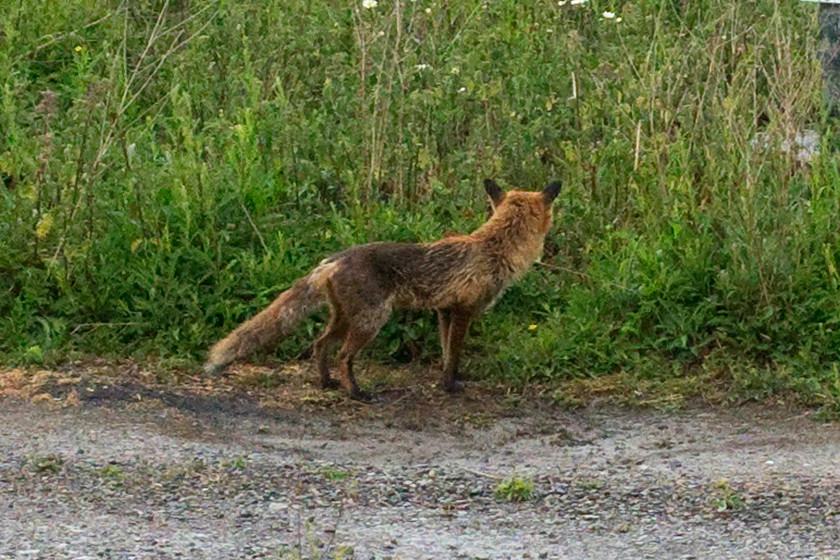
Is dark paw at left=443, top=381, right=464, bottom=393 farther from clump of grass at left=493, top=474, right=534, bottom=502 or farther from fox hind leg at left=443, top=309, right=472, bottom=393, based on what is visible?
clump of grass at left=493, top=474, right=534, bottom=502

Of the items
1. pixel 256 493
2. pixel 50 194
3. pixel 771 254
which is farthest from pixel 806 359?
pixel 50 194

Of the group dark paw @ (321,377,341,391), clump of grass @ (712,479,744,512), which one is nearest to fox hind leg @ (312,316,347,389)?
dark paw @ (321,377,341,391)

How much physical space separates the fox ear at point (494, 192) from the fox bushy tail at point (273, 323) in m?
1.12

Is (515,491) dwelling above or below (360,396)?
above

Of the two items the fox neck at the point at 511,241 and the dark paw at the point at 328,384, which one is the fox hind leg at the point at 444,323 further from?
the dark paw at the point at 328,384

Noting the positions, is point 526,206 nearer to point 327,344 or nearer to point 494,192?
point 494,192

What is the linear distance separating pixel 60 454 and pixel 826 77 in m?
6.33

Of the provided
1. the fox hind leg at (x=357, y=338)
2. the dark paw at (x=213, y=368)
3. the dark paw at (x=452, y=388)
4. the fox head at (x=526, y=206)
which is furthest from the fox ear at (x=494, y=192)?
the dark paw at (x=213, y=368)

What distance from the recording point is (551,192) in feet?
26.5

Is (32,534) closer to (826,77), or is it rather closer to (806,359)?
(806,359)

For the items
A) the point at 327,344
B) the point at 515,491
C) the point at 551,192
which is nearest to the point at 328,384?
the point at 327,344

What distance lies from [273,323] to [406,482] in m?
1.98

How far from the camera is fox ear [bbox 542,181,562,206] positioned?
26.5ft

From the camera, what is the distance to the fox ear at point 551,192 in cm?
806
